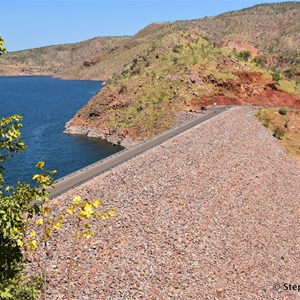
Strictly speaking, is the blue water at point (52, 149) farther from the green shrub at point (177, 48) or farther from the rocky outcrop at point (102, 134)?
the green shrub at point (177, 48)

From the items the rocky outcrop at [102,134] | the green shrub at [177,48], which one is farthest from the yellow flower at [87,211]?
the green shrub at [177,48]

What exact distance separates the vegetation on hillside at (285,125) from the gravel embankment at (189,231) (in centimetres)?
1144

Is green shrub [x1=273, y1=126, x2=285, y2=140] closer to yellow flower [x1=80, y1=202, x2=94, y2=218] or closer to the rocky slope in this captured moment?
the rocky slope

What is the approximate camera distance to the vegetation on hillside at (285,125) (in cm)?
5319

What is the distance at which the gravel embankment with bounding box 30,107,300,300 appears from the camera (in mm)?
20672

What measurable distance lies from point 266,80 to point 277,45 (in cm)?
12805

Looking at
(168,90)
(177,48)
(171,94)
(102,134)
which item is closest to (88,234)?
(102,134)

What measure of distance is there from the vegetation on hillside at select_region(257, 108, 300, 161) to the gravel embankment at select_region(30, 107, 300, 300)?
37.5 ft

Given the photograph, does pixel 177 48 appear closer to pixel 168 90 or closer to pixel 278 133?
pixel 168 90

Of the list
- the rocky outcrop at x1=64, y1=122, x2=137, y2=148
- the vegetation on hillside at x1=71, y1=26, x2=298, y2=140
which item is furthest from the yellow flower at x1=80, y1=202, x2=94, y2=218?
the rocky outcrop at x1=64, y1=122, x2=137, y2=148

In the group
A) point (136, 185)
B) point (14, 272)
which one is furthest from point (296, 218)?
point (14, 272)

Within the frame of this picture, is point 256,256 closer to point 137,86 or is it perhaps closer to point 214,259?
point 214,259

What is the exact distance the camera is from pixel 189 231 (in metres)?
26.0

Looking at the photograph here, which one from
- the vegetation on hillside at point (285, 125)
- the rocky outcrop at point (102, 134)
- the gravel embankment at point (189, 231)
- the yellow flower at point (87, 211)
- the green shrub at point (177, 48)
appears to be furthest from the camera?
the green shrub at point (177, 48)
